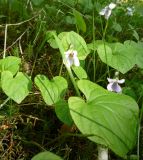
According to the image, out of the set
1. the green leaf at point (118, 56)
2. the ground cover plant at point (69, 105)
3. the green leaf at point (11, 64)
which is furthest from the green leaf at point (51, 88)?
the green leaf at point (118, 56)

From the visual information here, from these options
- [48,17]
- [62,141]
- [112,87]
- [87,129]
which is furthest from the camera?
[48,17]

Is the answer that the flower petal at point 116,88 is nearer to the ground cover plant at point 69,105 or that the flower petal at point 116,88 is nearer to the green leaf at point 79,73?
the ground cover plant at point 69,105

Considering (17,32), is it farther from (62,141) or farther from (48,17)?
(62,141)

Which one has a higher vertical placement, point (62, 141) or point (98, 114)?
point (98, 114)

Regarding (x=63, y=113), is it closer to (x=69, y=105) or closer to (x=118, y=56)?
(x=69, y=105)

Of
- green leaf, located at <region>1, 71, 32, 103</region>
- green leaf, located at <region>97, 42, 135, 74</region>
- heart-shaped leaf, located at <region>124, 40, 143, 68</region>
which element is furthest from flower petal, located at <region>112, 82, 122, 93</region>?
green leaf, located at <region>1, 71, 32, 103</region>

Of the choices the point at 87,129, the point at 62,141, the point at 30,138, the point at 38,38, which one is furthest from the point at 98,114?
the point at 38,38
